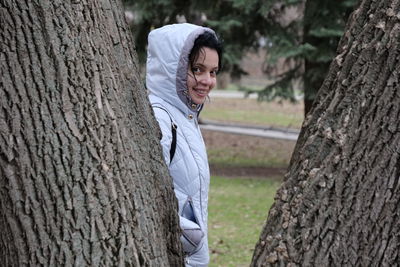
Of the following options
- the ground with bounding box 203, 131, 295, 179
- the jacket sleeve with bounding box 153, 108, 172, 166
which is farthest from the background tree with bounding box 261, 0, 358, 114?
the jacket sleeve with bounding box 153, 108, 172, 166

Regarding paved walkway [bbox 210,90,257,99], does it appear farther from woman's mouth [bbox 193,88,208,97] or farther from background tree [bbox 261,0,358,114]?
woman's mouth [bbox 193,88,208,97]

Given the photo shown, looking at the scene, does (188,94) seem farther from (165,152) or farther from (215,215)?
(215,215)

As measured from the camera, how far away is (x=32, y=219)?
8.66ft

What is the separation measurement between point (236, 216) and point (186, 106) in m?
6.54

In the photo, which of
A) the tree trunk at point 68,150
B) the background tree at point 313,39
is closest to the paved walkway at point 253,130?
the background tree at point 313,39

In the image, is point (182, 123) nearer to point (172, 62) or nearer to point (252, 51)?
point (172, 62)

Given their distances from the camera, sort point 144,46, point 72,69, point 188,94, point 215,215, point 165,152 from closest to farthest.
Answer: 1. point 72,69
2. point 165,152
3. point 188,94
4. point 215,215
5. point 144,46

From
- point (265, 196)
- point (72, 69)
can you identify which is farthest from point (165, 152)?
point (265, 196)

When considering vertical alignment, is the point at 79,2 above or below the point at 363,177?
above

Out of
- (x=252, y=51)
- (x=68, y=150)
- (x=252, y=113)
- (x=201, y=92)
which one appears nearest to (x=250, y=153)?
(x=252, y=51)

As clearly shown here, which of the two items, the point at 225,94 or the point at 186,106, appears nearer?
the point at 186,106

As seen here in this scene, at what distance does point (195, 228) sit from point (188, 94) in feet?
1.99

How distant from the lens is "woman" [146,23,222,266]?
11.5 ft

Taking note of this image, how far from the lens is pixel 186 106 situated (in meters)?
3.66
